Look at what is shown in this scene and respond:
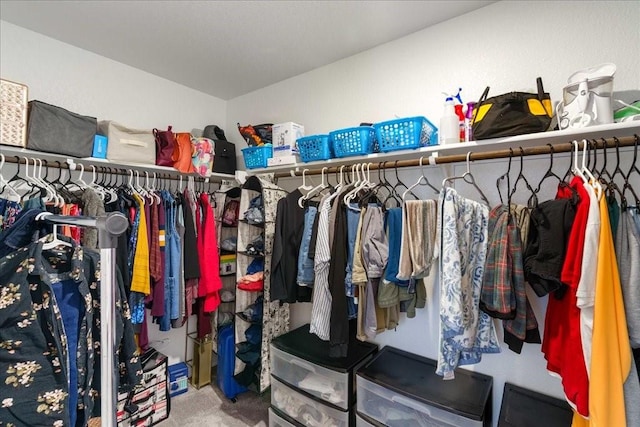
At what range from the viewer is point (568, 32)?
1432 millimetres

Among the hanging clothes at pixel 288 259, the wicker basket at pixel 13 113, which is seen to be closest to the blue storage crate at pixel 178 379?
the hanging clothes at pixel 288 259

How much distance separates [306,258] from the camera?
164 centimetres

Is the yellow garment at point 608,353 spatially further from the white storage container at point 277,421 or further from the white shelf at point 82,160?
the white shelf at point 82,160

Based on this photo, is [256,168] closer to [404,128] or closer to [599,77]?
[404,128]

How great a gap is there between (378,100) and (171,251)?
177cm

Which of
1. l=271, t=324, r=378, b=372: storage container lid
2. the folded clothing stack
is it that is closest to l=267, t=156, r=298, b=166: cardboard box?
the folded clothing stack

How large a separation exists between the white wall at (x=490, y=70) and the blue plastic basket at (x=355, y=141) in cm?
35

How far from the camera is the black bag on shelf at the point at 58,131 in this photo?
1.61 m

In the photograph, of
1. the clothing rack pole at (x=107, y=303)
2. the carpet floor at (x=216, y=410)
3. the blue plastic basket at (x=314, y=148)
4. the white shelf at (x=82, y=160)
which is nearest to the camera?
the clothing rack pole at (x=107, y=303)

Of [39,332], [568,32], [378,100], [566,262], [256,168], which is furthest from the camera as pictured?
[256,168]

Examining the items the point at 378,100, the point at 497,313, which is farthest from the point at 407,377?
the point at 378,100

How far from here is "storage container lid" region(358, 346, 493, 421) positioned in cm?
136

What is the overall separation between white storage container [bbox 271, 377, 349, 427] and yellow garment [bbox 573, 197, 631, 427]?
1129 mm

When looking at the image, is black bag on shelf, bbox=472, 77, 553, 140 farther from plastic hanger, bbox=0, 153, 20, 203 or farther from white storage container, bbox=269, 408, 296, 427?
plastic hanger, bbox=0, 153, 20, 203
